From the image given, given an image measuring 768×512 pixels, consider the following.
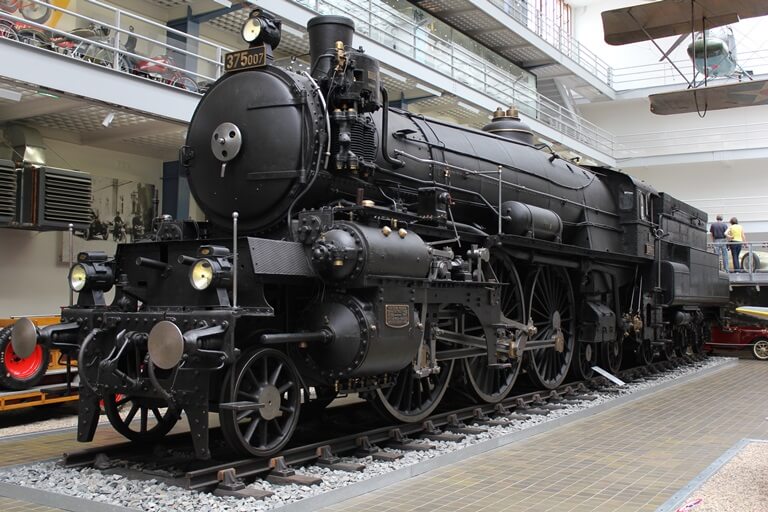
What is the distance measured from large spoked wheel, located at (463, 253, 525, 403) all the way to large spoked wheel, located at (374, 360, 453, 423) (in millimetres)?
519

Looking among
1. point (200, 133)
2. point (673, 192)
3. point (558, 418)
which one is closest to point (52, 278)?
point (200, 133)

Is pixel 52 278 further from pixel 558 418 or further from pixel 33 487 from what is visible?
pixel 558 418

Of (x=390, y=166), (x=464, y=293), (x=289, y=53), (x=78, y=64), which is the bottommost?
(x=464, y=293)

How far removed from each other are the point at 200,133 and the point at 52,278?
5898 millimetres

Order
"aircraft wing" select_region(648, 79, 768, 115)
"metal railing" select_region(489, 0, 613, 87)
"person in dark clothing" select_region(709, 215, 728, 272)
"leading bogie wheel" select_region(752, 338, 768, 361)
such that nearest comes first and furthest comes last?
"aircraft wing" select_region(648, 79, 768, 115) < "leading bogie wheel" select_region(752, 338, 768, 361) < "person in dark clothing" select_region(709, 215, 728, 272) < "metal railing" select_region(489, 0, 613, 87)

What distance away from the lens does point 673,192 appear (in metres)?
32.8

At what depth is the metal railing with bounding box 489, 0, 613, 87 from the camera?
2672 cm

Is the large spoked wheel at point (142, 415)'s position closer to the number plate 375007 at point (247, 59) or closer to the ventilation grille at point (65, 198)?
the number plate 375007 at point (247, 59)

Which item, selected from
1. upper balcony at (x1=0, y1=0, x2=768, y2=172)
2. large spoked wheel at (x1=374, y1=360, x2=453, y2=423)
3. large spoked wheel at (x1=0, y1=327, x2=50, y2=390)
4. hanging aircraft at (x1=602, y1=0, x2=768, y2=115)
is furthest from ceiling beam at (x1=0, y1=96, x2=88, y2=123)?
hanging aircraft at (x1=602, y1=0, x2=768, y2=115)

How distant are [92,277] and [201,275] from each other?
5.15 ft

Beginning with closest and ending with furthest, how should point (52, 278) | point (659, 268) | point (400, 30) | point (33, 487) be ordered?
point (33, 487)
point (52, 278)
point (659, 268)
point (400, 30)

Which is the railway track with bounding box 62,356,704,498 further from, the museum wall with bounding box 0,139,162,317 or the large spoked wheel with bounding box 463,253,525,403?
the museum wall with bounding box 0,139,162,317

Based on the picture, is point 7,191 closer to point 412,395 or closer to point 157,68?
point 157,68

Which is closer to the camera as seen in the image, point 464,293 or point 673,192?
point 464,293
